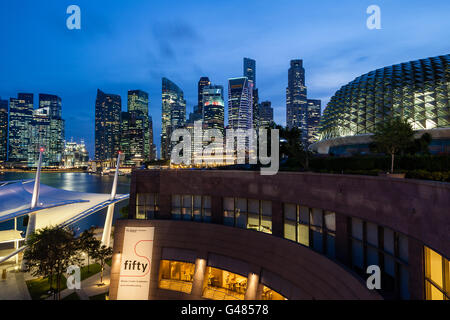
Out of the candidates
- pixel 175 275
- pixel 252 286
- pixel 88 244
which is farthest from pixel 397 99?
pixel 88 244

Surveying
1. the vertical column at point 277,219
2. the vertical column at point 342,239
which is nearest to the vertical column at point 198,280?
the vertical column at point 277,219

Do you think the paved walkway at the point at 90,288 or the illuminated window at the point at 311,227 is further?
the paved walkway at the point at 90,288

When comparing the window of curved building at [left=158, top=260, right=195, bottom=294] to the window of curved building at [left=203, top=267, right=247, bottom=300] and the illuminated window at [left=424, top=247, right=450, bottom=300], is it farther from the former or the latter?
the illuminated window at [left=424, top=247, right=450, bottom=300]

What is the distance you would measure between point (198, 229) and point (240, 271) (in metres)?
5.13

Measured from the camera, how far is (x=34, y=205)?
104 ft

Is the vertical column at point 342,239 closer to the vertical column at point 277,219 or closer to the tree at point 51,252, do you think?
the vertical column at point 277,219

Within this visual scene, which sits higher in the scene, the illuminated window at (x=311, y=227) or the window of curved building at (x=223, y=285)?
the illuminated window at (x=311, y=227)

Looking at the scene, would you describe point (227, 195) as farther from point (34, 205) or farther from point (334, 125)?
point (334, 125)

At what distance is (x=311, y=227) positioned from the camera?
55.2 feet

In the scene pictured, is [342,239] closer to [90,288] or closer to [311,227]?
[311,227]

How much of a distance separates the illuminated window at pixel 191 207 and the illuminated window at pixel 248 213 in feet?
6.10

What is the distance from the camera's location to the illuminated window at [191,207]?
77.2 feet

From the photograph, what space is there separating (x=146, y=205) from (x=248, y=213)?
11.0 metres
